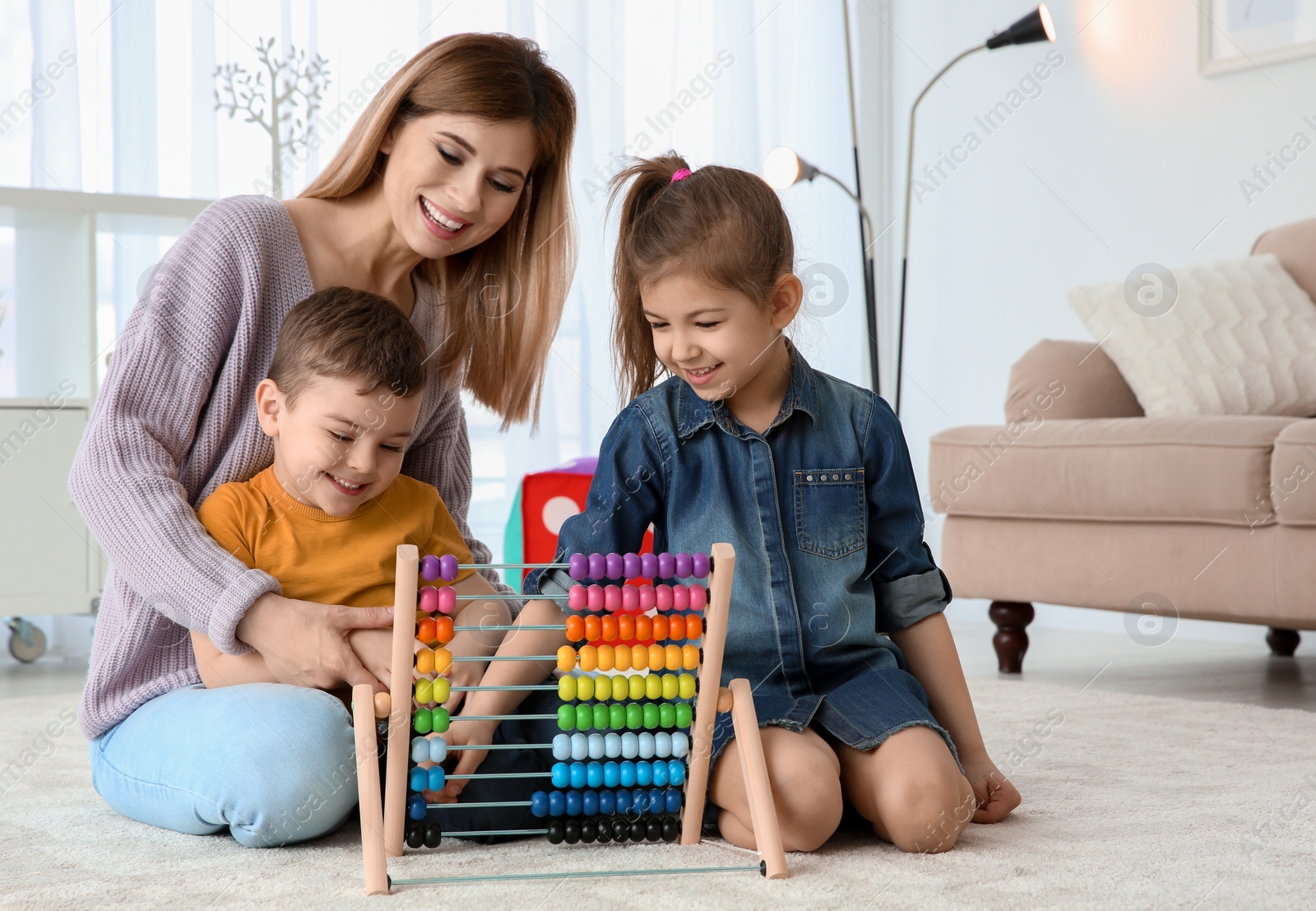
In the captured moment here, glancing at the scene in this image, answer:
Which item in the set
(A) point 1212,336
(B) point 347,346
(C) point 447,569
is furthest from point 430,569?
(A) point 1212,336

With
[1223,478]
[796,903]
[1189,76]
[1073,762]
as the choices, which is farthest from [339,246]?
[1189,76]

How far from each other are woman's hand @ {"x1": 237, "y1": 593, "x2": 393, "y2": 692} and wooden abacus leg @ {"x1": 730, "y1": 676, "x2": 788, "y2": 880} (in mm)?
382

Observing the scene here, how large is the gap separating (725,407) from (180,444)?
25.1 inches

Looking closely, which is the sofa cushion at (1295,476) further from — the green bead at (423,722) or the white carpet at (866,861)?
the green bead at (423,722)

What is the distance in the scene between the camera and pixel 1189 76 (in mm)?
3592

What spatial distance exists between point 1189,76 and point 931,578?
8.99 feet

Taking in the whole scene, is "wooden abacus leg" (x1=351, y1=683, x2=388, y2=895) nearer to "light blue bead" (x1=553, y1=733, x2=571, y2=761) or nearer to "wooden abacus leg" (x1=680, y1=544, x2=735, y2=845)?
"light blue bead" (x1=553, y1=733, x2=571, y2=761)

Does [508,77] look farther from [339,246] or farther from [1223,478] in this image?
[1223,478]

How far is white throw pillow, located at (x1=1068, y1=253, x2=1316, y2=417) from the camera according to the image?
8.63 ft

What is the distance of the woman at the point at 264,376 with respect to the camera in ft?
4.25

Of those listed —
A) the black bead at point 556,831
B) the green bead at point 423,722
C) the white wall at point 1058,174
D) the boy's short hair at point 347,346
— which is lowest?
the black bead at point 556,831

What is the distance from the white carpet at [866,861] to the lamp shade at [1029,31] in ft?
6.88

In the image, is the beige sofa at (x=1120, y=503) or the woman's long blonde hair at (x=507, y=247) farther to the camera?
the beige sofa at (x=1120, y=503)

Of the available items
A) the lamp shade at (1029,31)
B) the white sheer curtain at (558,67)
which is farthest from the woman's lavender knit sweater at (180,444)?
the lamp shade at (1029,31)
